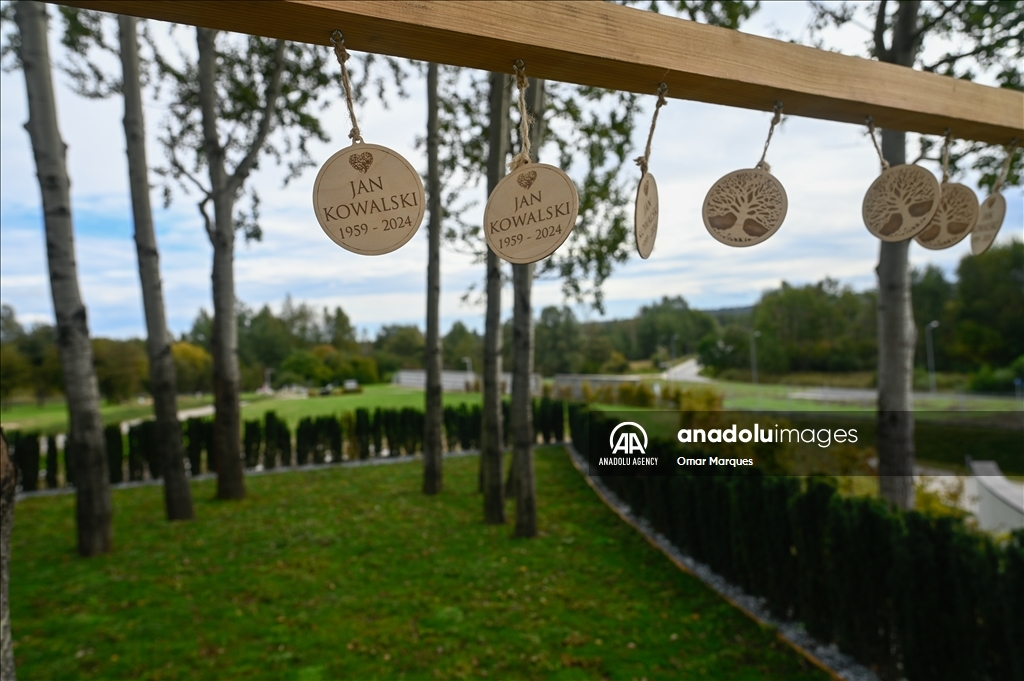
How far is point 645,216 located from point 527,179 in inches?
12.2

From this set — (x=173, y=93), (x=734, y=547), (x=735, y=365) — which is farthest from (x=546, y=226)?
(x=735, y=365)

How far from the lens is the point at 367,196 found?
37.5 inches

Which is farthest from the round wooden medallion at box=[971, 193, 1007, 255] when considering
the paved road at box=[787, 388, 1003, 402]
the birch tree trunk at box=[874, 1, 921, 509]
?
the paved road at box=[787, 388, 1003, 402]

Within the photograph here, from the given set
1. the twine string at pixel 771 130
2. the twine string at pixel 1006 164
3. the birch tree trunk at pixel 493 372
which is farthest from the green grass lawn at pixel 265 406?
the twine string at pixel 1006 164

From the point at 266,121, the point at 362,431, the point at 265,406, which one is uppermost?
the point at 266,121

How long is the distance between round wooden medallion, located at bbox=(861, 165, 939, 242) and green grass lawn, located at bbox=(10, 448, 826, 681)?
2104 millimetres

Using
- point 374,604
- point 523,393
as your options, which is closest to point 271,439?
point 523,393

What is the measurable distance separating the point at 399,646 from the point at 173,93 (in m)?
6.70

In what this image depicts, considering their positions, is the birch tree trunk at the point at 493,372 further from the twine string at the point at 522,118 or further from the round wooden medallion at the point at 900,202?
the twine string at the point at 522,118

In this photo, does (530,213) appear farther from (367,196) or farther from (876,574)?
(876,574)

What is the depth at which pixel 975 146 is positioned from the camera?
357 centimetres

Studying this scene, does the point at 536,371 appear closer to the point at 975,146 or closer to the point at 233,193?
the point at 233,193

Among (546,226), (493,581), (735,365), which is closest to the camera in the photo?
(546,226)

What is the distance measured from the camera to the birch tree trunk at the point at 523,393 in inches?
178
